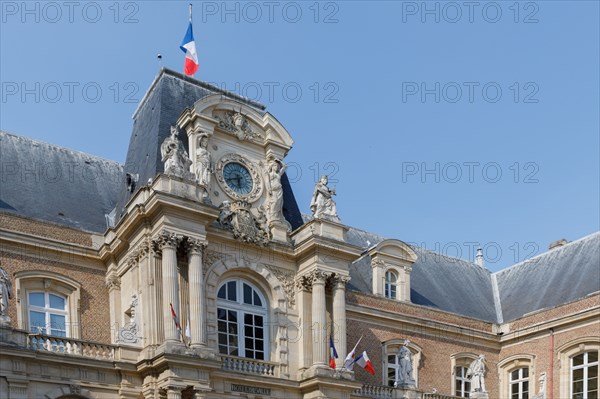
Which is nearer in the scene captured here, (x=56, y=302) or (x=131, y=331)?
(x=131, y=331)

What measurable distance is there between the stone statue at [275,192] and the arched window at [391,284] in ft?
21.7

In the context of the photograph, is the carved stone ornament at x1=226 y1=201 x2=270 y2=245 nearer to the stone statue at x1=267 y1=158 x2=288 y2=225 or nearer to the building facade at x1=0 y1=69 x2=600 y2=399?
the building facade at x1=0 y1=69 x2=600 y2=399

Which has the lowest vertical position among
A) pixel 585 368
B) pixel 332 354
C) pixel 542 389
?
pixel 542 389

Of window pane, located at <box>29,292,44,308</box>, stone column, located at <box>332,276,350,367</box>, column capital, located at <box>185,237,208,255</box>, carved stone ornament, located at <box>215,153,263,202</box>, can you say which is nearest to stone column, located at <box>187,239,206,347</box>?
column capital, located at <box>185,237,208,255</box>

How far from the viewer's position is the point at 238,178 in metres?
23.8

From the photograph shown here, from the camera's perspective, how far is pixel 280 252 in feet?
76.7

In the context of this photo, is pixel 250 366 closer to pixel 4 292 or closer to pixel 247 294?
pixel 247 294

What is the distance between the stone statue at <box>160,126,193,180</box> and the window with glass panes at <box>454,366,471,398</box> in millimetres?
14162

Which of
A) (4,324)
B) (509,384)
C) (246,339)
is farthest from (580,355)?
(4,324)

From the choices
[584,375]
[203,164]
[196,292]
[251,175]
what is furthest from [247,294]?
[584,375]

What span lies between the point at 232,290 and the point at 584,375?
1370cm

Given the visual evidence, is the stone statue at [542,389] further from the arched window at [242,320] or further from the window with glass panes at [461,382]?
the arched window at [242,320]

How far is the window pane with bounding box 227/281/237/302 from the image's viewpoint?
22511mm

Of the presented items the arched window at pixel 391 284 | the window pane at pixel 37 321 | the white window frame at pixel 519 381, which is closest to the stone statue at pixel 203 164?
the window pane at pixel 37 321
